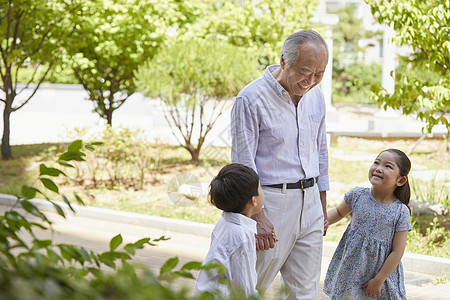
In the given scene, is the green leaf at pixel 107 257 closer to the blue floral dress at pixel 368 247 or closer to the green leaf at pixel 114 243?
the green leaf at pixel 114 243

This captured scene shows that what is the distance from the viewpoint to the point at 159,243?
789cm

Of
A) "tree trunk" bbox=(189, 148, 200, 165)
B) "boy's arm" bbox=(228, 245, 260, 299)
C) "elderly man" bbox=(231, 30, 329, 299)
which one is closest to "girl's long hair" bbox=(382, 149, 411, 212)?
"elderly man" bbox=(231, 30, 329, 299)

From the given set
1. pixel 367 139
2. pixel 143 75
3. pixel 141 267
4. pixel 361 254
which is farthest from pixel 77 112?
pixel 141 267

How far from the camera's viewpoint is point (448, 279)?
633 centimetres

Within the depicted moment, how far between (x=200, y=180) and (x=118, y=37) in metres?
4.67

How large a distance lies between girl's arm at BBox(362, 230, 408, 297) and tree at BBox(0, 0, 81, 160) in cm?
1061

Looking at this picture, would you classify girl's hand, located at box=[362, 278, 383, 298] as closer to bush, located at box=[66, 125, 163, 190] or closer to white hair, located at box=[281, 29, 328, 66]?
white hair, located at box=[281, 29, 328, 66]

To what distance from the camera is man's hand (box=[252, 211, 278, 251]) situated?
3375 mm

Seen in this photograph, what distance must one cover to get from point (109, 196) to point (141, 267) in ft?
30.4

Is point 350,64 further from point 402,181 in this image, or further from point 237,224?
point 237,224

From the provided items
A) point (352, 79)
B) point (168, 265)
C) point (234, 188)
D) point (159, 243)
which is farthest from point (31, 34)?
point (352, 79)

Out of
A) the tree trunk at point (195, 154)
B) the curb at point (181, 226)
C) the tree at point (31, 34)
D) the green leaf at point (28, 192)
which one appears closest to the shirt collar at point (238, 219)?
the green leaf at point (28, 192)

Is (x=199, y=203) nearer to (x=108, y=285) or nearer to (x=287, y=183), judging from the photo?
(x=287, y=183)

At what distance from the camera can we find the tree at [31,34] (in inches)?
527
